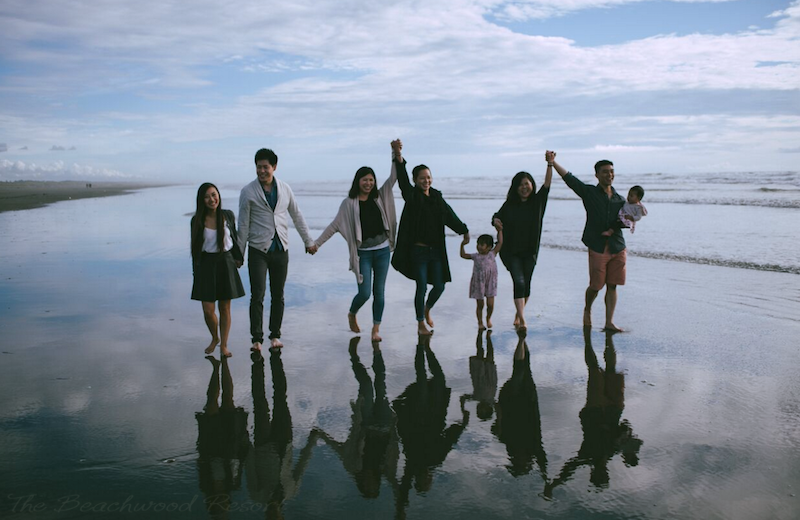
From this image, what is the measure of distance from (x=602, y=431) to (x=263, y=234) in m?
3.86

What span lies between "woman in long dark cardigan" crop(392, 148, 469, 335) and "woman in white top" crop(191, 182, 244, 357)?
1.97 m

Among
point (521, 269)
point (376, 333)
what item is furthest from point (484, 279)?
point (376, 333)

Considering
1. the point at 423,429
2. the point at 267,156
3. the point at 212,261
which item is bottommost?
the point at 423,429

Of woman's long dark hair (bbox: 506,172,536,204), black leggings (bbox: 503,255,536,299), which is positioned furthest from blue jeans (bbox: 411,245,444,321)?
woman's long dark hair (bbox: 506,172,536,204)

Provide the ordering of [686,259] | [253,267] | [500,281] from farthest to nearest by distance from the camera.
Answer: [686,259], [500,281], [253,267]

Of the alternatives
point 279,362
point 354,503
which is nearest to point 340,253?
point 279,362

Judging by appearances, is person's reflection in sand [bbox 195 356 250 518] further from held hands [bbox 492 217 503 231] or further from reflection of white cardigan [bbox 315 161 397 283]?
held hands [bbox 492 217 503 231]

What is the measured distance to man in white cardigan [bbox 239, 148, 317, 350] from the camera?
642 cm

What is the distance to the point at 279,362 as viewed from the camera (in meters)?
5.91

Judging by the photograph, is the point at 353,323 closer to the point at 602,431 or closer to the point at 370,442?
the point at 370,442

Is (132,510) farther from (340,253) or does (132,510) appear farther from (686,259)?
(686,259)

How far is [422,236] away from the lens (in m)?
7.10

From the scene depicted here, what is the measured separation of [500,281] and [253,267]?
15.8 feet

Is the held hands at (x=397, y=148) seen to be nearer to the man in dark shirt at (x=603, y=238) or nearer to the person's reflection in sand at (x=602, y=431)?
the man in dark shirt at (x=603, y=238)
